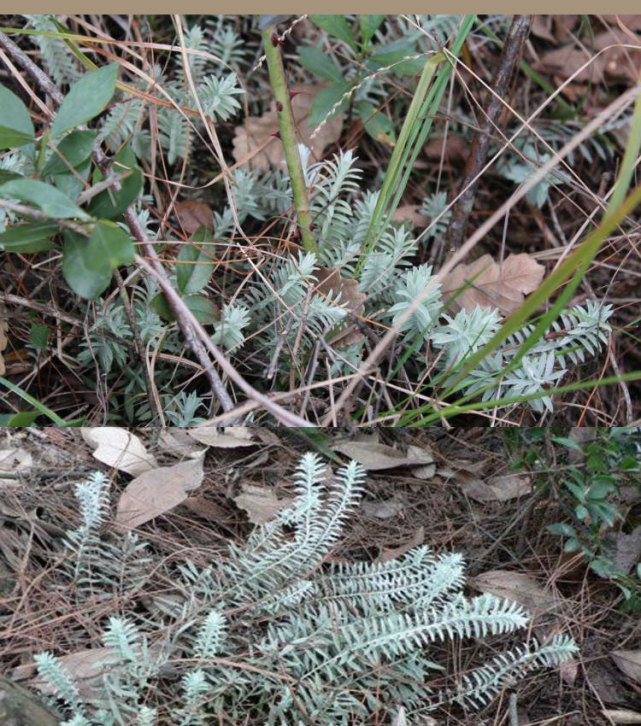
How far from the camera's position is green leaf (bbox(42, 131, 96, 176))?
1.50 m

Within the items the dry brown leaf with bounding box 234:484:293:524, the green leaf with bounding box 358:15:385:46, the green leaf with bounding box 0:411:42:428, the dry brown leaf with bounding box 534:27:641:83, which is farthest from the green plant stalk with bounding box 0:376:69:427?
the dry brown leaf with bounding box 534:27:641:83

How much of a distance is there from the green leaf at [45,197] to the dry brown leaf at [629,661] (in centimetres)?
145

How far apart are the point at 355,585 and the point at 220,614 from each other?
0.96 ft

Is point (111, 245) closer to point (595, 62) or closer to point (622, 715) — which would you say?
point (622, 715)

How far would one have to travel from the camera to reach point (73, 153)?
1.51 metres

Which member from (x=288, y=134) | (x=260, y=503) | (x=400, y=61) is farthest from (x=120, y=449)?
(x=400, y=61)

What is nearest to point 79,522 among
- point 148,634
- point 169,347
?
point 148,634

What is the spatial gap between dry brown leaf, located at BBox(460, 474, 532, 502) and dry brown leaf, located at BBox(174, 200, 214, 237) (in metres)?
1.01

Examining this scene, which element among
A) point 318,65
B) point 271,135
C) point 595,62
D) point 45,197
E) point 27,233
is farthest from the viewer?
point 595,62

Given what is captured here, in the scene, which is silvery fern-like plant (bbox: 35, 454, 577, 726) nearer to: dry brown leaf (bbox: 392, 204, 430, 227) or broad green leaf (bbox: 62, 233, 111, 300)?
broad green leaf (bbox: 62, 233, 111, 300)

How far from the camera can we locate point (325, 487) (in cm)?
175

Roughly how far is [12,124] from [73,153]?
4.8 inches

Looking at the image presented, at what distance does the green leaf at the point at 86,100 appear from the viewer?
1455mm

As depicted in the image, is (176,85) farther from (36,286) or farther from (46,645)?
(46,645)
